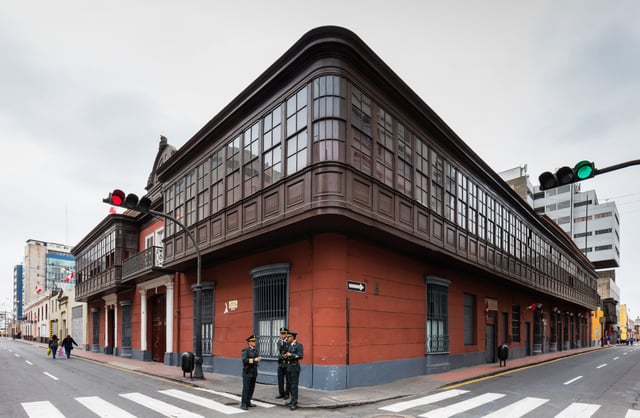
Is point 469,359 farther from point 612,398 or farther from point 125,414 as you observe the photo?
point 125,414

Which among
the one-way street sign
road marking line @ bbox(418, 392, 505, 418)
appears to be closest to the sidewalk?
road marking line @ bbox(418, 392, 505, 418)

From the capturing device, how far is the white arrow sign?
12883 mm

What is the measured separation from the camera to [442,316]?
58.1ft

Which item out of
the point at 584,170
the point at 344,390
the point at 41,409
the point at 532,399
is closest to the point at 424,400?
the point at 344,390

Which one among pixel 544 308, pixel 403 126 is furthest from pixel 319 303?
pixel 544 308

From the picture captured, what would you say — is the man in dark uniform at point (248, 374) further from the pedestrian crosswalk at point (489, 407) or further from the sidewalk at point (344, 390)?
the pedestrian crosswalk at point (489, 407)

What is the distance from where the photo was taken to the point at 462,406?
34.5ft

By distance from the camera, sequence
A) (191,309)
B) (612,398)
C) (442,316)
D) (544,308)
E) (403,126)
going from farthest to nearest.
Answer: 1. (544,308)
2. (191,309)
3. (442,316)
4. (403,126)
5. (612,398)

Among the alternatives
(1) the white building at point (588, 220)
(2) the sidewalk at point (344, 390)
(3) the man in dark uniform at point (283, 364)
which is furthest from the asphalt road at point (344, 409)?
(1) the white building at point (588, 220)

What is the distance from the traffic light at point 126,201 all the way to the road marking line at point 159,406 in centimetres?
474

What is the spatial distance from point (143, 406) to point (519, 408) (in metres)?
8.31

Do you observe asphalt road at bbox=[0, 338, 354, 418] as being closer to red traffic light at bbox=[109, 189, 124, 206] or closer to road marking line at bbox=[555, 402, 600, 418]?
road marking line at bbox=[555, 402, 600, 418]

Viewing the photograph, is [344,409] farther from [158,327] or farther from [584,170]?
[158,327]

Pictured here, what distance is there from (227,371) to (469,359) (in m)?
10.1
